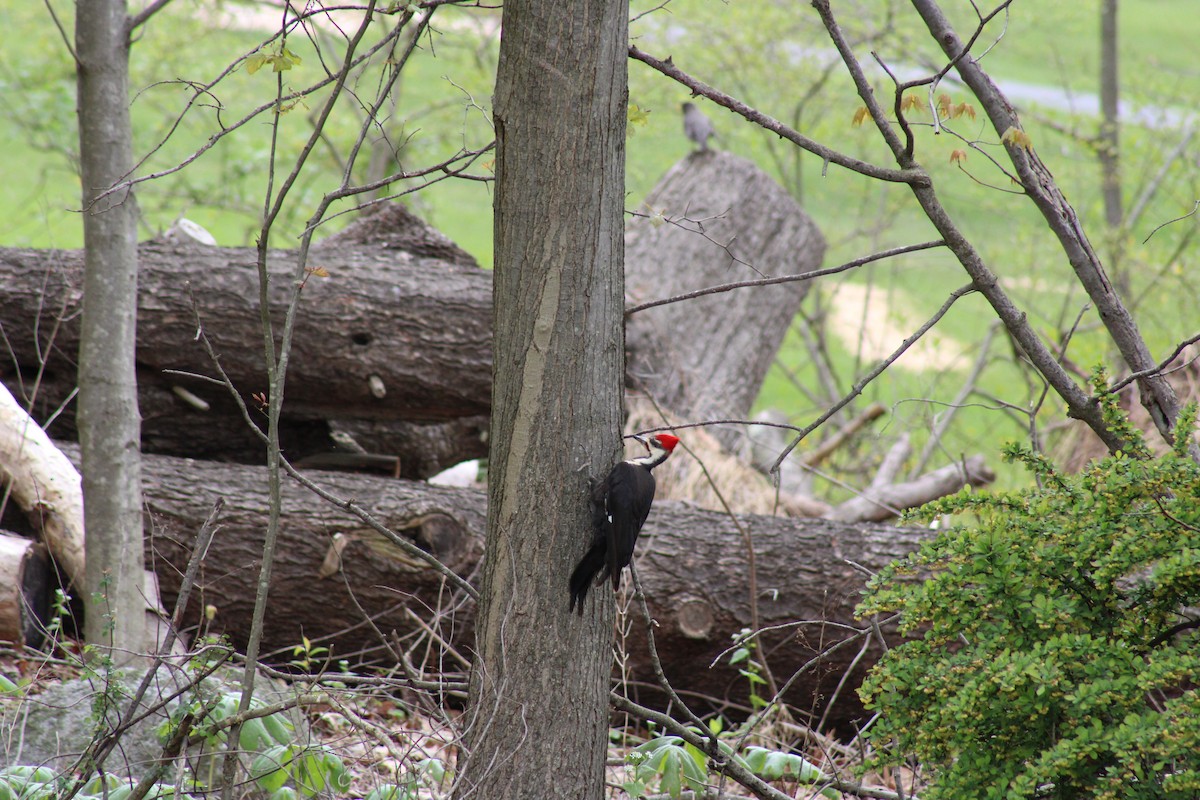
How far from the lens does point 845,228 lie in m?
14.1

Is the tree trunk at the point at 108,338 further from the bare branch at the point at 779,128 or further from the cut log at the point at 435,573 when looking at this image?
the bare branch at the point at 779,128

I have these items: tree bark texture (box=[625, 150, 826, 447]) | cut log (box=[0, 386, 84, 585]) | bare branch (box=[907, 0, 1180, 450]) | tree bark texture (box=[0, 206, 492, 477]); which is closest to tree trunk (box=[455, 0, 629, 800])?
bare branch (box=[907, 0, 1180, 450])

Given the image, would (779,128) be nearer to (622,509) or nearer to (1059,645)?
(622,509)

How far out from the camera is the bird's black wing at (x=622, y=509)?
2514 mm

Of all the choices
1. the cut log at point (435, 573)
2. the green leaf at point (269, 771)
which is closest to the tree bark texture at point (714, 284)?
the cut log at point (435, 573)

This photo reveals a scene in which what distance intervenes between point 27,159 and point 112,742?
59.7 ft

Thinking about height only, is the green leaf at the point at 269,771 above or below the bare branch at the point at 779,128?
below

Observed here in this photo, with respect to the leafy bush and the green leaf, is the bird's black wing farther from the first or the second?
the green leaf

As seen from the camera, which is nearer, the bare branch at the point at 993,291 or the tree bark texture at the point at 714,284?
the bare branch at the point at 993,291

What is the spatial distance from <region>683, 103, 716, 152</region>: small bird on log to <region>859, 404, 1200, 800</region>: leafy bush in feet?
21.9

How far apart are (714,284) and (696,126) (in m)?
2.38

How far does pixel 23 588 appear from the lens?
13.2ft

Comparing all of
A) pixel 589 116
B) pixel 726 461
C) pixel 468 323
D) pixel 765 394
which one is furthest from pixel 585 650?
pixel 765 394

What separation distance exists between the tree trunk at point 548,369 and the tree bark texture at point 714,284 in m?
3.46
